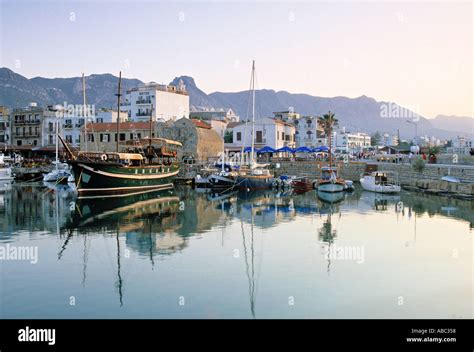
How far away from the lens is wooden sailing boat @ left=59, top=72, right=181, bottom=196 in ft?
140

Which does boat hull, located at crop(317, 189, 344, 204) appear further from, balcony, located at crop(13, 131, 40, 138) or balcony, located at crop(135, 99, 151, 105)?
balcony, located at crop(13, 131, 40, 138)

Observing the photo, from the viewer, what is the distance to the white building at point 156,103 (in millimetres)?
91312

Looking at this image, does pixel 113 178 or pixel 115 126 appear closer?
pixel 113 178

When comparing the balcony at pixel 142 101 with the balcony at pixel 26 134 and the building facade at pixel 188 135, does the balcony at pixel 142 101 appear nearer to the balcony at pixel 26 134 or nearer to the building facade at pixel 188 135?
the balcony at pixel 26 134

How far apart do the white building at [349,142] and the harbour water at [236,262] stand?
8440cm

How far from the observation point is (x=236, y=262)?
63.5ft

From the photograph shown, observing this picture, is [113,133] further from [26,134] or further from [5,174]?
[26,134]

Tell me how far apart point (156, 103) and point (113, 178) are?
163ft

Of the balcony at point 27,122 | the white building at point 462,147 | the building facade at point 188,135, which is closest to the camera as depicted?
the white building at point 462,147

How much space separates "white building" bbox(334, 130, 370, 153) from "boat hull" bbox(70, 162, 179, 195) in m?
69.4

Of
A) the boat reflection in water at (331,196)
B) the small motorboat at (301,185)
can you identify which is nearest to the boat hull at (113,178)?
the small motorboat at (301,185)

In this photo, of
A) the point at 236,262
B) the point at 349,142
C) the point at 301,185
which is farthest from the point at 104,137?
the point at 349,142

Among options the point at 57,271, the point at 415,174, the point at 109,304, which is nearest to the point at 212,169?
the point at 415,174
